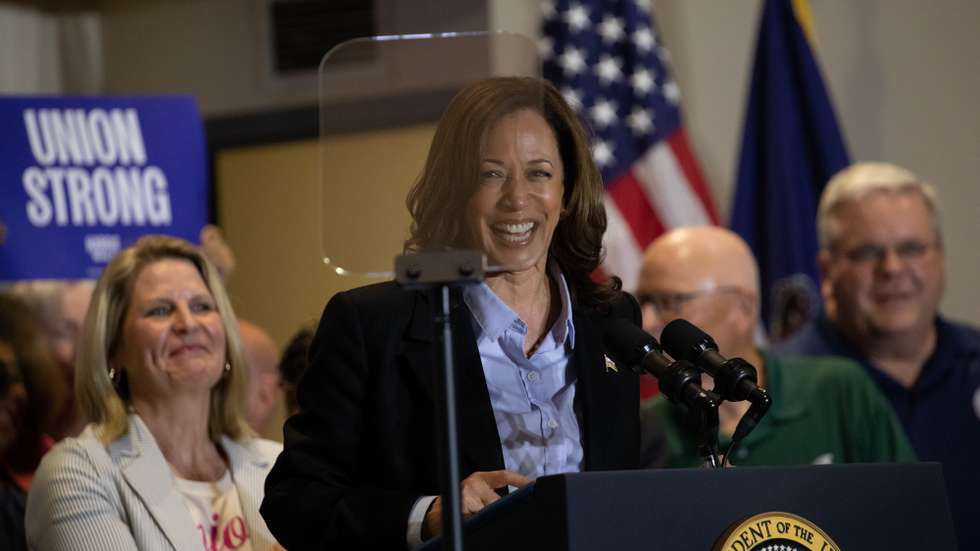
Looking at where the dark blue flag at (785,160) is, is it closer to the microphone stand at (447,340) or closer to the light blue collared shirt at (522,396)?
the light blue collared shirt at (522,396)

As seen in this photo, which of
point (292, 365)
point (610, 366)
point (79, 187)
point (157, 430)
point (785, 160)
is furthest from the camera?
point (785, 160)

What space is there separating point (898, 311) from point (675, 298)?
678 mm

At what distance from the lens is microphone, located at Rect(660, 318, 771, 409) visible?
1.89 m

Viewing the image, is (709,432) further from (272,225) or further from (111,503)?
(272,225)

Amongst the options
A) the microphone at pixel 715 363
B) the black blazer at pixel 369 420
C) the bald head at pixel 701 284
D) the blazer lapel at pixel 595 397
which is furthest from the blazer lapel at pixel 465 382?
the bald head at pixel 701 284

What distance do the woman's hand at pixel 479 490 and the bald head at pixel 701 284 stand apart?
2.42 metres

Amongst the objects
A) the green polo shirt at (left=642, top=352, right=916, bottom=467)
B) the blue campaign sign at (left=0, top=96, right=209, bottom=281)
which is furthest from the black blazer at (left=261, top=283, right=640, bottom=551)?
the blue campaign sign at (left=0, top=96, right=209, bottom=281)

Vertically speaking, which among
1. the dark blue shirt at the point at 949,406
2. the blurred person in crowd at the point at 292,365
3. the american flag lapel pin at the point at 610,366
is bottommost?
the dark blue shirt at the point at 949,406

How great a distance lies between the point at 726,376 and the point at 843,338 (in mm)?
2749

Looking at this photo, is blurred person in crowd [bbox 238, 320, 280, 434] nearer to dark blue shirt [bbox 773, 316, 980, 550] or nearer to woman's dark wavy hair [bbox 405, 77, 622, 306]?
dark blue shirt [bbox 773, 316, 980, 550]

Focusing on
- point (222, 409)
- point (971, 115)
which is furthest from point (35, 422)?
point (971, 115)

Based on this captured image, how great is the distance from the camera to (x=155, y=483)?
3080 millimetres

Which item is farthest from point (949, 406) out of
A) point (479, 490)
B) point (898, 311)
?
point (479, 490)

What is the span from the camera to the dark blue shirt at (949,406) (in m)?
4.01
